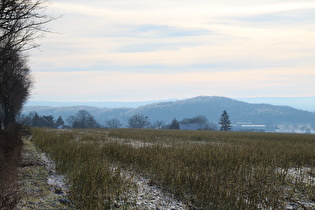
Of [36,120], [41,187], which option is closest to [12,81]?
[41,187]

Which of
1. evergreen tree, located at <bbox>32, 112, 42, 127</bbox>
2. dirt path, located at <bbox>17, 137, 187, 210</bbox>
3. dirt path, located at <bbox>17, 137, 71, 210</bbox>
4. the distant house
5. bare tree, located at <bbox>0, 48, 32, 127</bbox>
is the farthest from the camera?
the distant house

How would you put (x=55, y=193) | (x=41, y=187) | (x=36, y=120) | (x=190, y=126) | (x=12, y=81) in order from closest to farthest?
(x=55, y=193) < (x=41, y=187) < (x=12, y=81) < (x=36, y=120) < (x=190, y=126)

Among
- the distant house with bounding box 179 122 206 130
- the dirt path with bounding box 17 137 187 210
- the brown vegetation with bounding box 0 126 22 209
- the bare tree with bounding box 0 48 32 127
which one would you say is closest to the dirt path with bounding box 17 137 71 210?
the dirt path with bounding box 17 137 187 210

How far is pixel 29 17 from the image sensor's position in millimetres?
15141

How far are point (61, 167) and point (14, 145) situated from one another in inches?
139

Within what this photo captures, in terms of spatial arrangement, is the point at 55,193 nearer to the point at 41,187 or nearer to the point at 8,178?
the point at 41,187

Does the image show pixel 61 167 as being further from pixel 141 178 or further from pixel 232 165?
pixel 232 165

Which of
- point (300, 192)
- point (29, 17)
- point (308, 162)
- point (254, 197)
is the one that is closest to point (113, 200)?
point (254, 197)

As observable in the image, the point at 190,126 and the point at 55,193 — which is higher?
the point at 55,193


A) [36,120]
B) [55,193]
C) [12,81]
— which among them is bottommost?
[55,193]

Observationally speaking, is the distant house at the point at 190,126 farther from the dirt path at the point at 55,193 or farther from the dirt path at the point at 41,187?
the dirt path at the point at 55,193

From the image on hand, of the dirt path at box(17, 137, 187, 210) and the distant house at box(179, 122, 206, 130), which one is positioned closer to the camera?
the dirt path at box(17, 137, 187, 210)

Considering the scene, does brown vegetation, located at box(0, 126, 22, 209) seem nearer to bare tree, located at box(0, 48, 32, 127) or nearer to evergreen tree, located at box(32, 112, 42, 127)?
bare tree, located at box(0, 48, 32, 127)

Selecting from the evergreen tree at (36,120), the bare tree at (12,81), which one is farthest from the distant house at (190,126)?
the bare tree at (12,81)
